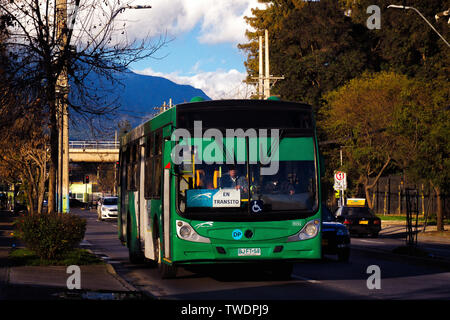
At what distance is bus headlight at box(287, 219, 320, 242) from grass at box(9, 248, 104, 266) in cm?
612

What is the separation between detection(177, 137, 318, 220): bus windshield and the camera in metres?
15.2

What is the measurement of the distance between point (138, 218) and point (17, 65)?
15.9 feet

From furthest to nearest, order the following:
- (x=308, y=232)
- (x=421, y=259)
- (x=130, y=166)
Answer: (x=421, y=259)
(x=130, y=166)
(x=308, y=232)

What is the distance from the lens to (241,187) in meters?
15.2

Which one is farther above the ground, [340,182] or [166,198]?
[340,182]

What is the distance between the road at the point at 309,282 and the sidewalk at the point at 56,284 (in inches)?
21.1

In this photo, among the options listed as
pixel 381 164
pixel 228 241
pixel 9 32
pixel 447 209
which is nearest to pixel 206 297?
pixel 228 241

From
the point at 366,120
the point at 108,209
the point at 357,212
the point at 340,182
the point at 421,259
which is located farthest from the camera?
the point at 366,120

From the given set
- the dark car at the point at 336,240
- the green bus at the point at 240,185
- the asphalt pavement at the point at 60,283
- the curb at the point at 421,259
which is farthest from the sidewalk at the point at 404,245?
the green bus at the point at 240,185

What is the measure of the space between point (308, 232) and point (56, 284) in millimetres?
4707

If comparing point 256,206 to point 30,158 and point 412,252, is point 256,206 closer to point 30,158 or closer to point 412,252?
point 412,252

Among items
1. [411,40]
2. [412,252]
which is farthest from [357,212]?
[411,40]

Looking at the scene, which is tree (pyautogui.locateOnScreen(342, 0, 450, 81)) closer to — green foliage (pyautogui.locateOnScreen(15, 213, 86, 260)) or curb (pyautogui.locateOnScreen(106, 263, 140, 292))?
green foliage (pyautogui.locateOnScreen(15, 213, 86, 260))

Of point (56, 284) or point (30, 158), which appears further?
point (30, 158)
